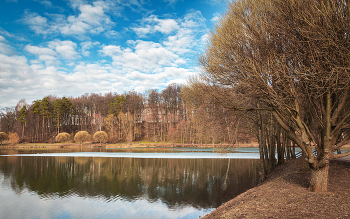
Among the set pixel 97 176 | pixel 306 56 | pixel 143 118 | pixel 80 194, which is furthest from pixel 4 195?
pixel 143 118

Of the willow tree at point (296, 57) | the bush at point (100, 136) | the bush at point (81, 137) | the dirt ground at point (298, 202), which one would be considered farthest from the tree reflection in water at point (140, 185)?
the bush at point (81, 137)

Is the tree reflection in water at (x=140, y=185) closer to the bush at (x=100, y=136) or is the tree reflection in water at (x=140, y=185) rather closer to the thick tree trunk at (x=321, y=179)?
the thick tree trunk at (x=321, y=179)

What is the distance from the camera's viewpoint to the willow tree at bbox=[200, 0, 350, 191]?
6.21 meters

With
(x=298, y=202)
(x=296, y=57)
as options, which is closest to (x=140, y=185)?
(x=298, y=202)

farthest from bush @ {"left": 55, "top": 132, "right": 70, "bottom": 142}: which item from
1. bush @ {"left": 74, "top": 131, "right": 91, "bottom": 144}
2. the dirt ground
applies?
the dirt ground

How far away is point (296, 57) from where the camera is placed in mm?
7469

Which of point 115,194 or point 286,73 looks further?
point 115,194

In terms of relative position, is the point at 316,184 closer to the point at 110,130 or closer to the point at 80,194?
the point at 80,194

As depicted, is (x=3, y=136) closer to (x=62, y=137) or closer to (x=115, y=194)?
(x=62, y=137)

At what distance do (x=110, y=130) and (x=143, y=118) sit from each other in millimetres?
14366

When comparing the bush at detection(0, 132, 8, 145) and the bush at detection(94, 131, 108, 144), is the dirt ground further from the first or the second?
the bush at detection(0, 132, 8, 145)

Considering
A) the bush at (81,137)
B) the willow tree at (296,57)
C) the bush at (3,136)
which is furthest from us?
the bush at (81,137)

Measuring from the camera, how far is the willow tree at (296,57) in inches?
244

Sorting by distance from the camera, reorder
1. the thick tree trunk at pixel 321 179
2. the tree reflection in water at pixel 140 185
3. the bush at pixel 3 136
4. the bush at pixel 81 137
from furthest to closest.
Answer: the bush at pixel 81 137 < the bush at pixel 3 136 < the tree reflection in water at pixel 140 185 < the thick tree trunk at pixel 321 179
